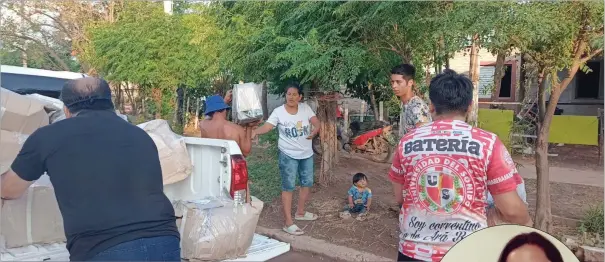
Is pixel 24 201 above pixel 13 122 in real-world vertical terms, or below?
below

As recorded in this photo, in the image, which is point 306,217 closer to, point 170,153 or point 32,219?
point 170,153

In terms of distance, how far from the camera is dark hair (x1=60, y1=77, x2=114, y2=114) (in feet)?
8.29

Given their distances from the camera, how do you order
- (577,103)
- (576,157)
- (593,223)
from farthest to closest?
(577,103)
(576,157)
(593,223)

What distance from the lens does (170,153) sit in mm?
3520

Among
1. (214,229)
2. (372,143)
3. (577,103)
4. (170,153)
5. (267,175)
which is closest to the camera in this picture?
(214,229)

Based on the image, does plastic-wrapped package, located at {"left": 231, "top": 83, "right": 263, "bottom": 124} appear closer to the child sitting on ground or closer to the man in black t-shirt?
the child sitting on ground

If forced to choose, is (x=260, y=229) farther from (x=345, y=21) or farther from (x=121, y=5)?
(x=121, y=5)

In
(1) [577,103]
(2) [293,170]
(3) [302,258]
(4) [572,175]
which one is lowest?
(3) [302,258]

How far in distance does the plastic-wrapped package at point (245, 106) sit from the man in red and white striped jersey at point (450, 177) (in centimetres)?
338

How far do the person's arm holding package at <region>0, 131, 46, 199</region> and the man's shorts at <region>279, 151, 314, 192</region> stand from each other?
335 cm

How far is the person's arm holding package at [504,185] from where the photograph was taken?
2.19m

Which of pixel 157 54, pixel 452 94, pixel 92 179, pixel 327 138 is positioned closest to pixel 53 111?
pixel 92 179

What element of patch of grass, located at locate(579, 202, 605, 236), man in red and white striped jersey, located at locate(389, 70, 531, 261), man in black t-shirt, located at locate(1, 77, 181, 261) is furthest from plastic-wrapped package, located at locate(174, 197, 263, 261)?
patch of grass, located at locate(579, 202, 605, 236)

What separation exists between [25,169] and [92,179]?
325 mm
